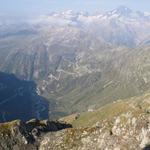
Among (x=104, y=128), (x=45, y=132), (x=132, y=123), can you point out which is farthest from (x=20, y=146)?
(x=132, y=123)

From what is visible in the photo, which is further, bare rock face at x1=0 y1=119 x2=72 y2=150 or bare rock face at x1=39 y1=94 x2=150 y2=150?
bare rock face at x1=0 y1=119 x2=72 y2=150

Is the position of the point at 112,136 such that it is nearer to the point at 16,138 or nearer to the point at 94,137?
the point at 94,137

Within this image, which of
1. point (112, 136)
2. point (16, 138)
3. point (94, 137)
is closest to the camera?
point (112, 136)

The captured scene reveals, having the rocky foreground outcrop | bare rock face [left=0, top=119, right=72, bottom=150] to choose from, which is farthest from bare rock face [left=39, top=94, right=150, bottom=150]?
bare rock face [left=0, top=119, right=72, bottom=150]

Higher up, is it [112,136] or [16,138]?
[112,136]

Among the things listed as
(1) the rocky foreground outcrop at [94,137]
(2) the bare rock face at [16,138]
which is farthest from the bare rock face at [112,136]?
(2) the bare rock face at [16,138]

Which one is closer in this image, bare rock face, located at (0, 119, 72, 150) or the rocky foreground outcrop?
the rocky foreground outcrop

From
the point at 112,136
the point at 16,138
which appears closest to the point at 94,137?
the point at 112,136

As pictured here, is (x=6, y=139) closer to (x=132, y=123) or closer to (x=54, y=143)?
(x=54, y=143)

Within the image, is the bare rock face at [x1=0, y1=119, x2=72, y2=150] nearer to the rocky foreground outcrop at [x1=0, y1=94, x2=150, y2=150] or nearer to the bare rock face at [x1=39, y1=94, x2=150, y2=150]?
the rocky foreground outcrop at [x1=0, y1=94, x2=150, y2=150]

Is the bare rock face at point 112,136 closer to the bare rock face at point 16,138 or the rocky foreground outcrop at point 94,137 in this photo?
the rocky foreground outcrop at point 94,137

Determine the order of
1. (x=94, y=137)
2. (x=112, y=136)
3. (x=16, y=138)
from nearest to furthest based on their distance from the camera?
1. (x=112, y=136)
2. (x=94, y=137)
3. (x=16, y=138)
